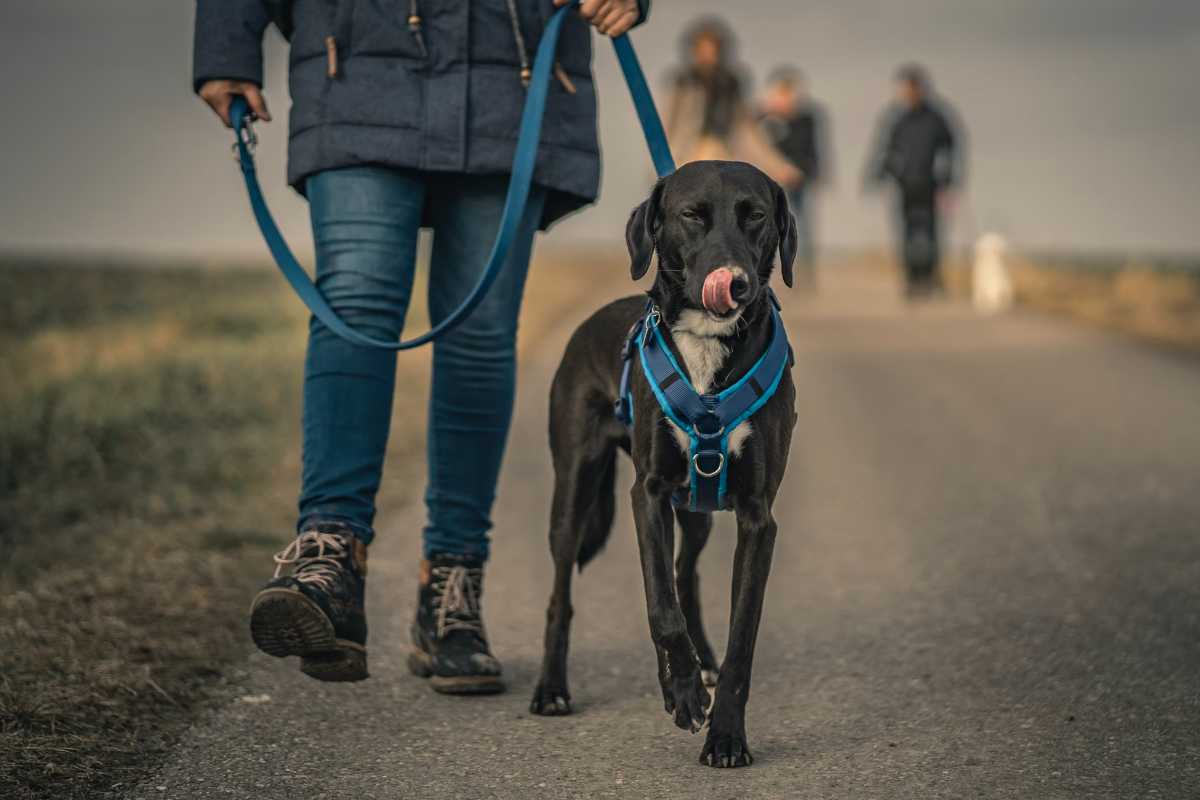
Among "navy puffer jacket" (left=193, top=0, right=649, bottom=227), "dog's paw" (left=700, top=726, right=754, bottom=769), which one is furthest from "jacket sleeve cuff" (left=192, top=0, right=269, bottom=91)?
"dog's paw" (left=700, top=726, right=754, bottom=769)

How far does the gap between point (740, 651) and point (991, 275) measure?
51.2ft

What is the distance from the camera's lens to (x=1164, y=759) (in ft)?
10.9

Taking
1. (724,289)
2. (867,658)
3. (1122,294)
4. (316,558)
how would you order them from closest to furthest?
(724,289) → (316,558) → (867,658) → (1122,294)

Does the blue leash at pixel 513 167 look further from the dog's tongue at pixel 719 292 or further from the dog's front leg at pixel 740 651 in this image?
the dog's front leg at pixel 740 651

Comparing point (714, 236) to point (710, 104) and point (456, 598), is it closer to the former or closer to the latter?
point (456, 598)

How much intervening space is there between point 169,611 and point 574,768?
1.68m

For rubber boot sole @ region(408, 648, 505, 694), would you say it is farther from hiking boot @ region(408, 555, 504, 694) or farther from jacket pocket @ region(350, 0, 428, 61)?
jacket pocket @ region(350, 0, 428, 61)

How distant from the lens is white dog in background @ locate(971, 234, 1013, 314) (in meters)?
18.1

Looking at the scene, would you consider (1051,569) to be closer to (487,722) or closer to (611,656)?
(611,656)

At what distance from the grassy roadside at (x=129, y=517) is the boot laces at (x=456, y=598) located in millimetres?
560

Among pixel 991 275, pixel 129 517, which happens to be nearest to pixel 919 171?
pixel 991 275

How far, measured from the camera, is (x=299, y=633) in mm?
3439

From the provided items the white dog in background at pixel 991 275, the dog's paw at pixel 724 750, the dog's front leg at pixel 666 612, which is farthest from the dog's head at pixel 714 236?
the white dog in background at pixel 991 275

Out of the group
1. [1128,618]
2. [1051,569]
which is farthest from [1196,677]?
[1051,569]
